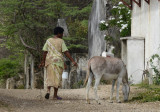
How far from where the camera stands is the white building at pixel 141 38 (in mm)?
15926

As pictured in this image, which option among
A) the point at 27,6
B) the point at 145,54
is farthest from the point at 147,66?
the point at 27,6

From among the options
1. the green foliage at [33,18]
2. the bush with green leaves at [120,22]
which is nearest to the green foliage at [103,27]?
the bush with green leaves at [120,22]

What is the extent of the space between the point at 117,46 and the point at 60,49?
9.10 meters

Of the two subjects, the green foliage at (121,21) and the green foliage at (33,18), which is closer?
the green foliage at (121,21)

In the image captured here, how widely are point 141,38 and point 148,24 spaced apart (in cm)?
76

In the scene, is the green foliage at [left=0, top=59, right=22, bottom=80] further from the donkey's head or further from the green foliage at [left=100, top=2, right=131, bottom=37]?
the donkey's head

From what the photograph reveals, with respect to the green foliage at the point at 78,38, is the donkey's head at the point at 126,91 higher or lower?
lower

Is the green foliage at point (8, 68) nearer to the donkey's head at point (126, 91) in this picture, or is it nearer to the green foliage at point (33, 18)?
the green foliage at point (33, 18)

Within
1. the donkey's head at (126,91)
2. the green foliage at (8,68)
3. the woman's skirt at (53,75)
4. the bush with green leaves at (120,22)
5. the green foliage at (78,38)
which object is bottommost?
the green foliage at (8,68)

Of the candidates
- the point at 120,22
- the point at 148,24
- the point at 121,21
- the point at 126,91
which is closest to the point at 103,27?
the point at 120,22

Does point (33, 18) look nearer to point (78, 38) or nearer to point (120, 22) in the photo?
point (78, 38)

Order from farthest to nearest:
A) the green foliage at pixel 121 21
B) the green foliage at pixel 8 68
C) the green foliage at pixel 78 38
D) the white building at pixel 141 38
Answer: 1. the green foliage at pixel 8 68
2. the green foliage at pixel 78 38
3. the green foliage at pixel 121 21
4. the white building at pixel 141 38

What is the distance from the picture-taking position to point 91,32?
880 inches

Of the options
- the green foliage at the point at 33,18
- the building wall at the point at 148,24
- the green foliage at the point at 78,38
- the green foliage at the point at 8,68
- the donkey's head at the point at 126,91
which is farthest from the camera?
the green foliage at the point at 8,68
